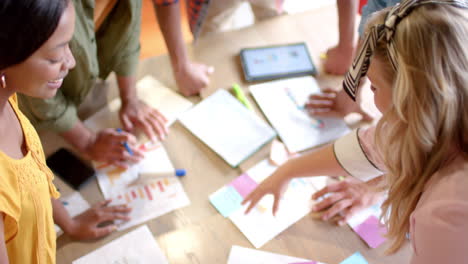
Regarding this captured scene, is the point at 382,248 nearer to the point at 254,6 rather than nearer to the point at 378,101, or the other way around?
the point at 378,101

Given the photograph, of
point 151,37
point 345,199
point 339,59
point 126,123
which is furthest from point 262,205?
point 151,37

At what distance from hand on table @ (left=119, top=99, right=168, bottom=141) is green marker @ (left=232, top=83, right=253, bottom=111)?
0.21 meters

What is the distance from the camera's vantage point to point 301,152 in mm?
1015

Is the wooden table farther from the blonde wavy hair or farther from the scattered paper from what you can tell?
Result: the blonde wavy hair

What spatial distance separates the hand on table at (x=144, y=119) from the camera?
104 cm

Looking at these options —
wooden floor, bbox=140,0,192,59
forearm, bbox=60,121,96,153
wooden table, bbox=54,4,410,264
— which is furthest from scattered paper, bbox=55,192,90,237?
wooden floor, bbox=140,0,192,59

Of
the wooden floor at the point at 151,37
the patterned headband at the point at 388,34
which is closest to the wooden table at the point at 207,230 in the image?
the patterned headband at the point at 388,34

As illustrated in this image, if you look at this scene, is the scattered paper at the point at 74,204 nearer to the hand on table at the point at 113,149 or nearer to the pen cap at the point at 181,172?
the hand on table at the point at 113,149

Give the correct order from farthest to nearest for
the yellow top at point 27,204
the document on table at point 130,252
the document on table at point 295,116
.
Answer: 1. the document on table at point 295,116
2. the document on table at point 130,252
3. the yellow top at point 27,204

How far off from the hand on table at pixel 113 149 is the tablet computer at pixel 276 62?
0.38 metres

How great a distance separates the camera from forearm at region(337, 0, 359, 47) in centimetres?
113

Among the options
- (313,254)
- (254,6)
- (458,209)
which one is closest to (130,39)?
(254,6)

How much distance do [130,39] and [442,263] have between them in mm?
851

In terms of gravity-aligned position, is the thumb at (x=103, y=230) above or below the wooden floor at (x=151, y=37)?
above
